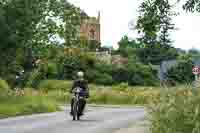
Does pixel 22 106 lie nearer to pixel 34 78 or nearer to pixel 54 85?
pixel 54 85

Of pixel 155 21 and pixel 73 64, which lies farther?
pixel 73 64

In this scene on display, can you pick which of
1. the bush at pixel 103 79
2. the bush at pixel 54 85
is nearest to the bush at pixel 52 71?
the bush at pixel 103 79

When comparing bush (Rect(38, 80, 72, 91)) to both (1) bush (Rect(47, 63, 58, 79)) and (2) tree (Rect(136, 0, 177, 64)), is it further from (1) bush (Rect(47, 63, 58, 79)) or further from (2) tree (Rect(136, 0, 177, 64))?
(2) tree (Rect(136, 0, 177, 64))

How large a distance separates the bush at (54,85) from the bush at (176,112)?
47.7 meters

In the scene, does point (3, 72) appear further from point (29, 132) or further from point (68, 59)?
point (68, 59)

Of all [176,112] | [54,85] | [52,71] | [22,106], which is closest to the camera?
[176,112]

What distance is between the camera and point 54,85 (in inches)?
2466

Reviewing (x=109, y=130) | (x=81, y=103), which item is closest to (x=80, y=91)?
(x=81, y=103)

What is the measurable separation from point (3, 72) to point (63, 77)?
37331 millimetres

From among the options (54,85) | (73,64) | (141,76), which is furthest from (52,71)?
(141,76)

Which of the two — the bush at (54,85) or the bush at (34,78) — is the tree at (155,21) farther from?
the bush at (34,78)

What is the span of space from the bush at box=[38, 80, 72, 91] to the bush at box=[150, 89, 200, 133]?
156 feet

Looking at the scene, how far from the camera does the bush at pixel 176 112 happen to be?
431 inches

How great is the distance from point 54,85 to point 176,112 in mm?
51403
